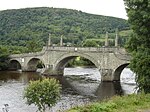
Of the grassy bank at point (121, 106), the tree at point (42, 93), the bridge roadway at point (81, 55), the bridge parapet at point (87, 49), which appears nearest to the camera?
the grassy bank at point (121, 106)

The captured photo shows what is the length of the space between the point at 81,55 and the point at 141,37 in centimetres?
4012

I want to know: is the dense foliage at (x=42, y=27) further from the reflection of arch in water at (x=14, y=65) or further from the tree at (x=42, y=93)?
the tree at (x=42, y=93)

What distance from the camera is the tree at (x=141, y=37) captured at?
28281 millimetres

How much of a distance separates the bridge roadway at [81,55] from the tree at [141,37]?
31.1 m

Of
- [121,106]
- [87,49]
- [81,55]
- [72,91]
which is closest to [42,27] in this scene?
[81,55]

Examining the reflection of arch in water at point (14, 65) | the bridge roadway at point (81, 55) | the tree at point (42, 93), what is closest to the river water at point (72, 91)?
the bridge roadway at point (81, 55)

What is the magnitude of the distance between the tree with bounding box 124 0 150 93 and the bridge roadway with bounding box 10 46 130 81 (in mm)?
31089

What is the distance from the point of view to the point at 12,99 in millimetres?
44438

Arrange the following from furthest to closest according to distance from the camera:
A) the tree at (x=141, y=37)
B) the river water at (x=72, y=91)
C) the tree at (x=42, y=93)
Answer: the river water at (x=72, y=91)
the tree at (x=42, y=93)
the tree at (x=141, y=37)

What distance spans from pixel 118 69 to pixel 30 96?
33.2 m

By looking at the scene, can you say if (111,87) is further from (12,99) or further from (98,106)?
(98,106)

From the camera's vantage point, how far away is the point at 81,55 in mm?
69250

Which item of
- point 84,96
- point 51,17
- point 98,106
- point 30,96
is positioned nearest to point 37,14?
point 51,17

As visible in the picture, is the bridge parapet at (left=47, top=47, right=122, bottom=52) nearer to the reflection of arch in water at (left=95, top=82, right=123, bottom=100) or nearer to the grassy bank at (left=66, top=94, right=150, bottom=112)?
the reflection of arch in water at (left=95, top=82, right=123, bottom=100)
